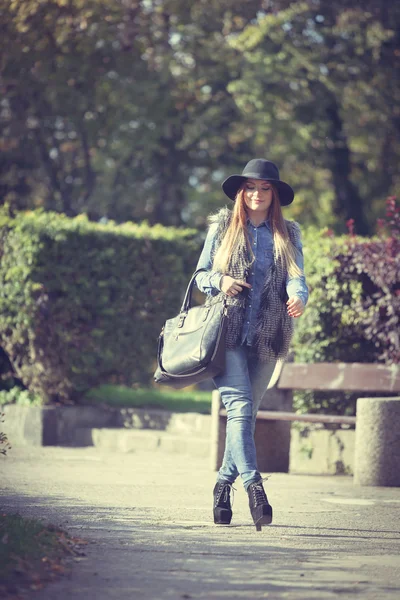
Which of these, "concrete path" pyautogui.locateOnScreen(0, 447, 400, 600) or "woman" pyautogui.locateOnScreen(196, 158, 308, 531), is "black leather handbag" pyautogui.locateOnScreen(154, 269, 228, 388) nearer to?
"woman" pyautogui.locateOnScreen(196, 158, 308, 531)

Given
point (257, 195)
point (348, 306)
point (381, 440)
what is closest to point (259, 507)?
point (257, 195)

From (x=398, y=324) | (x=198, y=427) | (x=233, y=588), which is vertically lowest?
(x=233, y=588)

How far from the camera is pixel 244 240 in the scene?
6.07 metres

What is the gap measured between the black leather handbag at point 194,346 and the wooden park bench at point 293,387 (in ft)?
9.15

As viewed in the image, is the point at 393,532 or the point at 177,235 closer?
the point at 393,532

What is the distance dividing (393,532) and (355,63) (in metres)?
15.2

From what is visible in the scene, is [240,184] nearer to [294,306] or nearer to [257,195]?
[257,195]

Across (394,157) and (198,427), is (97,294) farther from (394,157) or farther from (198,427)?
(394,157)

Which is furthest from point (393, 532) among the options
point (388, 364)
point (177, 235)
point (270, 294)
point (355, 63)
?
point (355, 63)

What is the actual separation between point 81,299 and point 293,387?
3.29m

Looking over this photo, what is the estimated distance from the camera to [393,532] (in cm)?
596

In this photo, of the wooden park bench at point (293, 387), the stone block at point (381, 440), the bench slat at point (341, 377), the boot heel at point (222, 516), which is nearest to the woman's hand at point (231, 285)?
the boot heel at point (222, 516)

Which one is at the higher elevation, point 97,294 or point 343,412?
point 97,294

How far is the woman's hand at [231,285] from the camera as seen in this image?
19.1 ft
